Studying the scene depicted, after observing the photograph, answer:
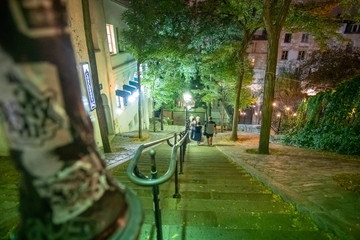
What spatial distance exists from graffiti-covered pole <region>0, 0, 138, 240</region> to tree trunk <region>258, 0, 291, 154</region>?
803 centimetres

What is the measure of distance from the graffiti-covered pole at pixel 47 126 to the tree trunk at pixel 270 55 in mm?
8029

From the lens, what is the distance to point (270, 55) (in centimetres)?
771

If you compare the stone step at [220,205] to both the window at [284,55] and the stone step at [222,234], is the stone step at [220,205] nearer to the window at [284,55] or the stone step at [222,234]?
the stone step at [222,234]

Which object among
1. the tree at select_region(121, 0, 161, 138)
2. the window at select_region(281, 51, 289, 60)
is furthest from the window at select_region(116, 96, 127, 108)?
the window at select_region(281, 51, 289, 60)

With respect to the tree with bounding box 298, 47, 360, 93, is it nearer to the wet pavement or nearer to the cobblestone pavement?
the cobblestone pavement

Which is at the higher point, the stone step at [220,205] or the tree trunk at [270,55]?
the tree trunk at [270,55]

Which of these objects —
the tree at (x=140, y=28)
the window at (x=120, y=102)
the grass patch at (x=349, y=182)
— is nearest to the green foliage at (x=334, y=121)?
the grass patch at (x=349, y=182)

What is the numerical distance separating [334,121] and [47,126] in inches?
464

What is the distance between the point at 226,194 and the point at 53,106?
3657 mm

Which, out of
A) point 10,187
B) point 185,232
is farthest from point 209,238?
point 10,187

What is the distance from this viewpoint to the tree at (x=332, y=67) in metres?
17.6

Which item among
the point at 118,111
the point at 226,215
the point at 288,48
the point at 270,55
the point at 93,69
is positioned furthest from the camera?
the point at 288,48

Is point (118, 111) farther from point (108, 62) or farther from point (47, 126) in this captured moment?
point (47, 126)

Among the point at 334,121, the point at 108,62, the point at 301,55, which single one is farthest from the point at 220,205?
the point at 301,55
